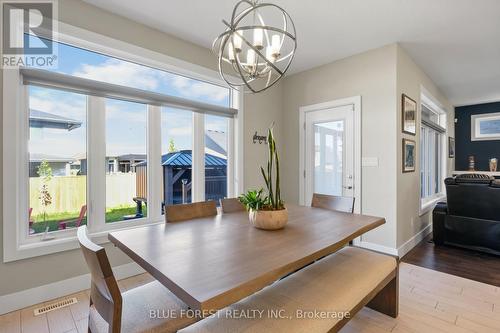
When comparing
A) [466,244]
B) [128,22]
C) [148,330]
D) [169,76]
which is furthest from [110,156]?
[466,244]

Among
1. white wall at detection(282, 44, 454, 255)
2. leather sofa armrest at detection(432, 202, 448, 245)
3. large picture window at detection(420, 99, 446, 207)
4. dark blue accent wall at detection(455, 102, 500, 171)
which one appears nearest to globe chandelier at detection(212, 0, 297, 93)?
white wall at detection(282, 44, 454, 255)

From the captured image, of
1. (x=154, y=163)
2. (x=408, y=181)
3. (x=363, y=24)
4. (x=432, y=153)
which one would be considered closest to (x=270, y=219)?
(x=154, y=163)

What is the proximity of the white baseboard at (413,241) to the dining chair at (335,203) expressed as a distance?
4.81 feet

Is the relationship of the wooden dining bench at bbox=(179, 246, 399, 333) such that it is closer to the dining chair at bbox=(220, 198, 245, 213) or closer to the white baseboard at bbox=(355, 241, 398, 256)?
the dining chair at bbox=(220, 198, 245, 213)

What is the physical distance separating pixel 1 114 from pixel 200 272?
7.04ft

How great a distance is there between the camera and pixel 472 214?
10.4 ft

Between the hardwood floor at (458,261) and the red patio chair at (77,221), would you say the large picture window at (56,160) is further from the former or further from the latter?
→ the hardwood floor at (458,261)

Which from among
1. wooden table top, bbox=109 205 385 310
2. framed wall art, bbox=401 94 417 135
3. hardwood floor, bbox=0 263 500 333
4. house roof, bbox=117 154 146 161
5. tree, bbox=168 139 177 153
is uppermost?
framed wall art, bbox=401 94 417 135

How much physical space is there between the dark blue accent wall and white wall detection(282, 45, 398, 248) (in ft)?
17.0

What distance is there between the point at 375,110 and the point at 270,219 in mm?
2468

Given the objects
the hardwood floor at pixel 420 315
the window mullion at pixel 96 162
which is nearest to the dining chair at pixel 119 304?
the hardwood floor at pixel 420 315

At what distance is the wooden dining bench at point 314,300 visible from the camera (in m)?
1.13

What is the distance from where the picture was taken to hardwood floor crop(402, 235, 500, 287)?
8.65ft

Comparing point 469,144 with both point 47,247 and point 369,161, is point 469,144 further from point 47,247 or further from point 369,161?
point 47,247
